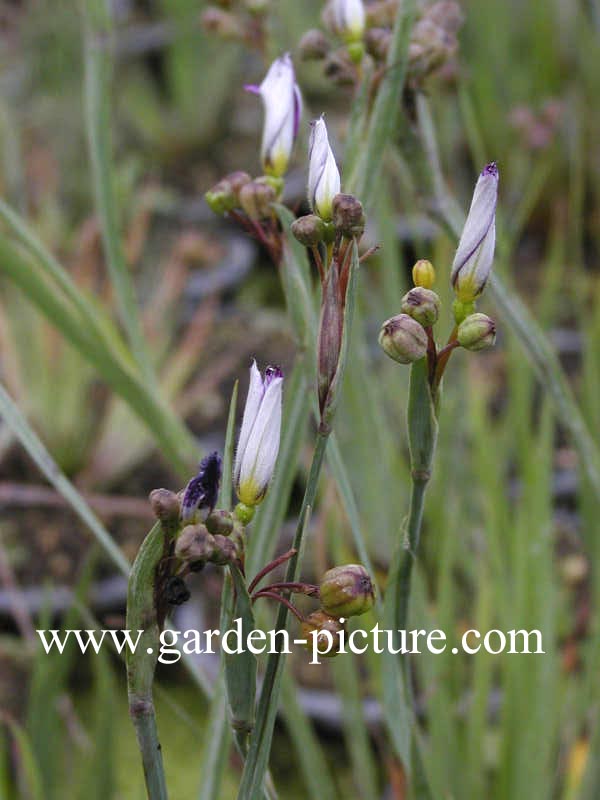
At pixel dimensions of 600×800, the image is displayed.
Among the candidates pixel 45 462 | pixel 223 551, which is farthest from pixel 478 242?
pixel 45 462

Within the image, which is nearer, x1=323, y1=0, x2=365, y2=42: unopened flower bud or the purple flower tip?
the purple flower tip

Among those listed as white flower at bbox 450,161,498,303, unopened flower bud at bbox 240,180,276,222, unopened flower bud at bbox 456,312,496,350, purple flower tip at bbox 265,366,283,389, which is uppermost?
unopened flower bud at bbox 240,180,276,222

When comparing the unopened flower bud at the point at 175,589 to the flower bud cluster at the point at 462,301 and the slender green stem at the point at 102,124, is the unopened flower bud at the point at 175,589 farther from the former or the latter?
the slender green stem at the point at 102,124

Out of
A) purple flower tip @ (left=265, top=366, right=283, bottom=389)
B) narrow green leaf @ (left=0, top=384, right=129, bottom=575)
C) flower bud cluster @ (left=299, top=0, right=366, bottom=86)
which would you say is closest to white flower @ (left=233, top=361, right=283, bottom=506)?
purple flower tip @ (left=265, top=366, right=283, bottom=389)

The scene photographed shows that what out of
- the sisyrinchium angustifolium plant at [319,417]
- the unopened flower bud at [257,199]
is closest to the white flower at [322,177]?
the sisyrinchium angustifolium plant at [319,417]

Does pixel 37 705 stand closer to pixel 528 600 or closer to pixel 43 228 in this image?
pixel 528 600

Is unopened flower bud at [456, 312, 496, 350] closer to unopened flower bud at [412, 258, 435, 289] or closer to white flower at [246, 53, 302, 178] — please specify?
unopened flower bud at [412, 258, 435, 289]
